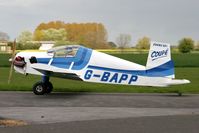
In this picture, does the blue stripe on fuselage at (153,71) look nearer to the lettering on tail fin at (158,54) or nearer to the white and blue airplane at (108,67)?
the white and blue airplane at (108,67)

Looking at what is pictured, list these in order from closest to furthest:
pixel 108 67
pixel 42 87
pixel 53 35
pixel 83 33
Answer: pixel 108 67, pixel 42 87, pixel 53 35, pixel 83 33

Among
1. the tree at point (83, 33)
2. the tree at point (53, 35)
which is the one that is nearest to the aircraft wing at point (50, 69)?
the tree at point (83, 33)

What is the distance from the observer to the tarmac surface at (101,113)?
985 centimetres

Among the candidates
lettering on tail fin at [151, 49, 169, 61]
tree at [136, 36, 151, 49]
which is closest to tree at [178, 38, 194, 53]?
tree at [136, 36, 151, 49]

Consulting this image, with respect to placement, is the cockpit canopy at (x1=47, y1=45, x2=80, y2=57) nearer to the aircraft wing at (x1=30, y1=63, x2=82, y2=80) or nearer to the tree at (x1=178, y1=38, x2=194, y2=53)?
the aircraft wing at (x1=30, y1=63, x2=82, y2=80)

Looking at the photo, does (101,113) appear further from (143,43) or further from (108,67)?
(143,43)

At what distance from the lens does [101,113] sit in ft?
41.8

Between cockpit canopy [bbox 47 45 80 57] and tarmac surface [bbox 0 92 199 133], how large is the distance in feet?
5.27

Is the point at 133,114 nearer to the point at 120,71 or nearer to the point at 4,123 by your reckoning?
the point at 4,123

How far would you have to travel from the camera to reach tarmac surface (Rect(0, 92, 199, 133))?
9.85 metres

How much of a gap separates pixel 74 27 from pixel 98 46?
3774cm

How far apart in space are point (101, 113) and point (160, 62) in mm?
6263

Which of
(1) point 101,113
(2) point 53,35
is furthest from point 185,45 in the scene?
(1) point 101,113

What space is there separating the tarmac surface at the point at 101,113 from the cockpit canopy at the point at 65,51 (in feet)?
5.27
